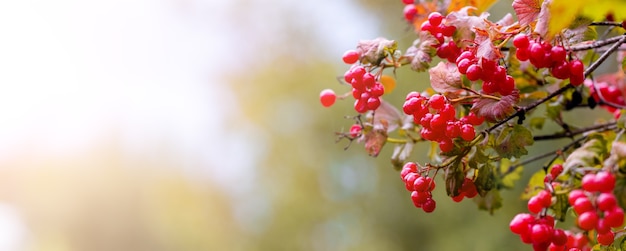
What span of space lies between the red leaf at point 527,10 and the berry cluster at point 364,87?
0.37ft

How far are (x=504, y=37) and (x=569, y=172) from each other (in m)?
0.11

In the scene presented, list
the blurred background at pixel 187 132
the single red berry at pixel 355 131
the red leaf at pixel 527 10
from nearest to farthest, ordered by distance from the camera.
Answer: the red leaf at pixel 527 10 < the single red berry at pixel 355 131 < the blurred background at pixel 187 132

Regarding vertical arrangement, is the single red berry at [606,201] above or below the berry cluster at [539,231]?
above

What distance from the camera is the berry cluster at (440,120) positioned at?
405mm

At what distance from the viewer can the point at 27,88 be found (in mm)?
2738

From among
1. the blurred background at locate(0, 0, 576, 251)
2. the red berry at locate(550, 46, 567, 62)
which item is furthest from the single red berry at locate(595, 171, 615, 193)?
the blurred background at locate(0, 0, 576, 251)

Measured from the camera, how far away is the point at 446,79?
43 centimetres

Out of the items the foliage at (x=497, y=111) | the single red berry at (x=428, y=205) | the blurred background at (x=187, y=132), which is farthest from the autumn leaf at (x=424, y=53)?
the blurred background at (x=187, y=132)

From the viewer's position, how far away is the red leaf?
15.7 inches

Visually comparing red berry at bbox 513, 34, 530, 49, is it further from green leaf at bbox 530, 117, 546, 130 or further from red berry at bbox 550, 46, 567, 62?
green leaf at bbox 530, 117, 546, 130

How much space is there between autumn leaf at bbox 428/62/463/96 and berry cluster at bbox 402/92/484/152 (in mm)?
A: 14

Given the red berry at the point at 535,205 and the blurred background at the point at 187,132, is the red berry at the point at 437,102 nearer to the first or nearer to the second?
the red berry at the point at 535,205

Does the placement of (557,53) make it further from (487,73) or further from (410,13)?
(410,13)

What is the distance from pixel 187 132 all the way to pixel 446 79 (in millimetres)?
2447
